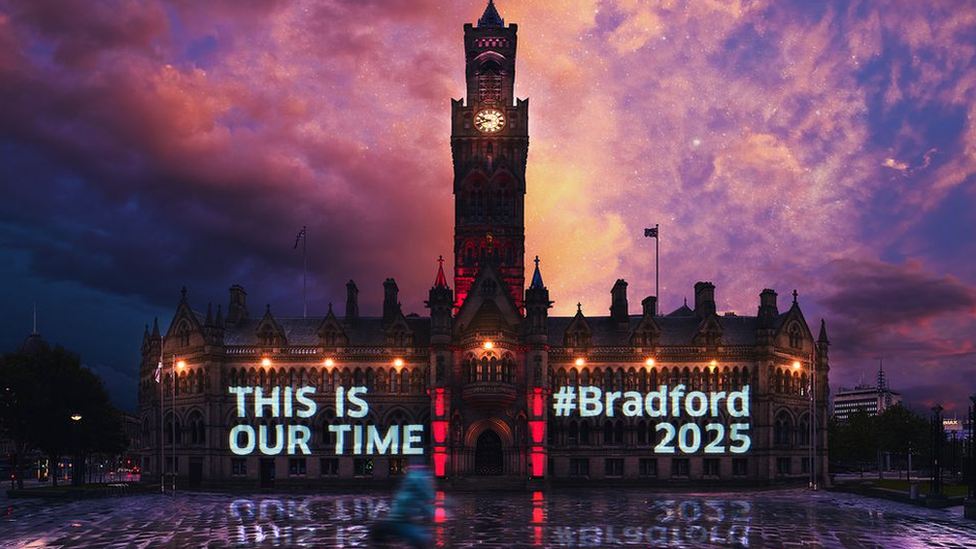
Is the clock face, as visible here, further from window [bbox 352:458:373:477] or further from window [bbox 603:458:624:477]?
window [bbox 352:458:373:477]

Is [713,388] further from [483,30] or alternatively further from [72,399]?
[72,399]

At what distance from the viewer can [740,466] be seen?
293ft

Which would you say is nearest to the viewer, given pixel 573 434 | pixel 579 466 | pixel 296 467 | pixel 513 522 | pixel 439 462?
pixel 513 522

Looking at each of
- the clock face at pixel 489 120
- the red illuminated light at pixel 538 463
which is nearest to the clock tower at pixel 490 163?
the clock face at pixel 489 120

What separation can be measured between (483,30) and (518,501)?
58348mm

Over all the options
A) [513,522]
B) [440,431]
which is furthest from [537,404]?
[513,522]

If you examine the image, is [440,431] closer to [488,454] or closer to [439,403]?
[439,403]

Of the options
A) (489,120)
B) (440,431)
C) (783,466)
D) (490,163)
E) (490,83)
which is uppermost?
(490,83)

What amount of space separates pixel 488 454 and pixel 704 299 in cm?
3003

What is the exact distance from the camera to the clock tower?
97.2 meters

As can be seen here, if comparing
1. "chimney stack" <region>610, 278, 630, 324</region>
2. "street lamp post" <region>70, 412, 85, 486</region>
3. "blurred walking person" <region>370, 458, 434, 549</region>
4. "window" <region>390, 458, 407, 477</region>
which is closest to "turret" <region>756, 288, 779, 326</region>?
"chimney stack" <region>610, 278, 630, 324</region>

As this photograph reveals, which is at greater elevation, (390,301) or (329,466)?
(390,301)

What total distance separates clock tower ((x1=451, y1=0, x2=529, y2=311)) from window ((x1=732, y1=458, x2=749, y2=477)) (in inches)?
1128

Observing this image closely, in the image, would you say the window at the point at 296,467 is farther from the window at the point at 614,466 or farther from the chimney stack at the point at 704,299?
the chimney stack at the point at 704,299
